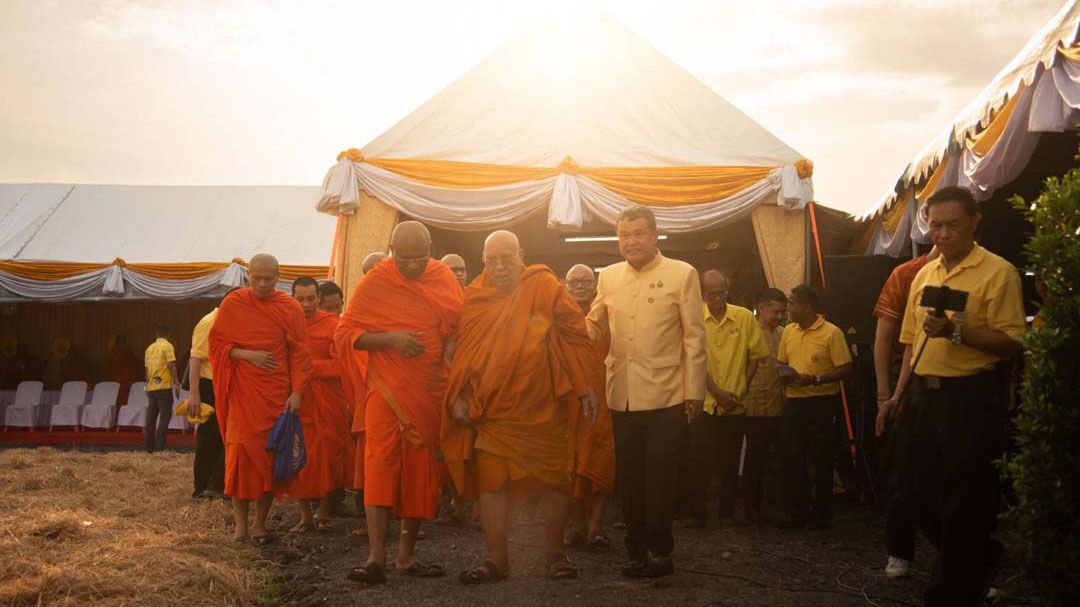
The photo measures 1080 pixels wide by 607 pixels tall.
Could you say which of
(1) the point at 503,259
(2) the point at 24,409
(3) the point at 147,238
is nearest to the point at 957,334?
(1) the point at 503,259

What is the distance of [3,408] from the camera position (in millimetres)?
18375

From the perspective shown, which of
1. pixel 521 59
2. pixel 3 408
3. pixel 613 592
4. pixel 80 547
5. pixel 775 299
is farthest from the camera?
pixel 3 408

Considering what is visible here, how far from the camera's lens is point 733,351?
7547 mm

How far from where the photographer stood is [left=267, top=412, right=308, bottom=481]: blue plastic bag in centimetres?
640

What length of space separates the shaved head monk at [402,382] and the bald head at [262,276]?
1.37 metres

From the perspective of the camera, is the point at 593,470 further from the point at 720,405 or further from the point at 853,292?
the point at 853,292

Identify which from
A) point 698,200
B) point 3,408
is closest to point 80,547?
point 698,200

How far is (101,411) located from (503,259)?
15083 millimetres

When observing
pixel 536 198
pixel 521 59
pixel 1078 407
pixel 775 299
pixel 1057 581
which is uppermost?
pixel 521 59

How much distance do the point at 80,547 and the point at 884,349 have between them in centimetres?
503

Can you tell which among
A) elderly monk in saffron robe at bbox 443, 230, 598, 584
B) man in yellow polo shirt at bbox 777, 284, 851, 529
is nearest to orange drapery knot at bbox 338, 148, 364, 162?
man in yellow polo shirt at bbox 777, 284, 851, 529

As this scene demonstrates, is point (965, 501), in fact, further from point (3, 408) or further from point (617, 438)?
point (3, 408)

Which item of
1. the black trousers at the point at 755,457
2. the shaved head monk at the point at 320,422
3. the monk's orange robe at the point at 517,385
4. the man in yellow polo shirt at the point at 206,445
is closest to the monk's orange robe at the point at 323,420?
the shaved head monk at the point at 320,422

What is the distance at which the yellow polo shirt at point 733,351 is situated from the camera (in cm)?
750
